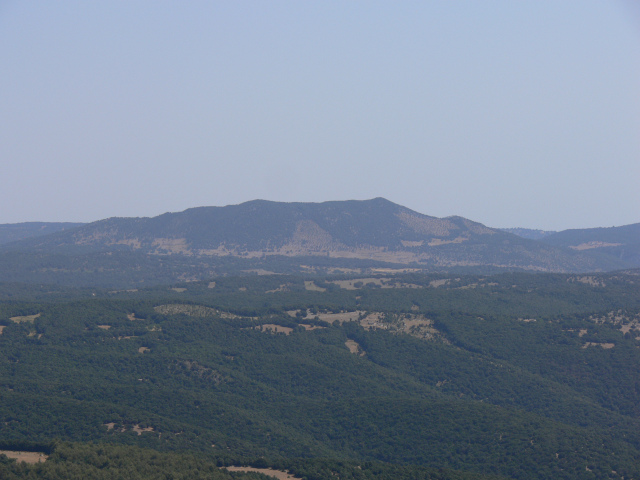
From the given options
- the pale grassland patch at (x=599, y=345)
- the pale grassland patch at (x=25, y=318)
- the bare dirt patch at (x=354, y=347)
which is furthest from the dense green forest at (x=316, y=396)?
the pale grassland patch at (x=25, y=318)

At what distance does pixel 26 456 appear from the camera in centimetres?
8094

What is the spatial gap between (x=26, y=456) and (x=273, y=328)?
382ft

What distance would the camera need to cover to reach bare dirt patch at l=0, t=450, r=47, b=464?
78.6 metres

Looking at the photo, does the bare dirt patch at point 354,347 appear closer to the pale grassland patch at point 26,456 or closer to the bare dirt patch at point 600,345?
the bare dirt patch at point 600,345

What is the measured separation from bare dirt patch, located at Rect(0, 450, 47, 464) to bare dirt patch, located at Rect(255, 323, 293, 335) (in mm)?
109368

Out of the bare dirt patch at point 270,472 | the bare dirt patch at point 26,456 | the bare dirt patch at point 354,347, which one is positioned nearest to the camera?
the bare dirt patch at point 26,456

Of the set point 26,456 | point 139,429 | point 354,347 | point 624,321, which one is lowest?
point 139,429

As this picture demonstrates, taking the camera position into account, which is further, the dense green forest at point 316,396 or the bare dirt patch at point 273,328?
the bare dirt patch at point 273,328

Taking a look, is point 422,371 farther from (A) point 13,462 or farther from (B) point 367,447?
(A) point 13,462

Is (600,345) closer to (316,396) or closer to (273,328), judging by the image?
(316,396)

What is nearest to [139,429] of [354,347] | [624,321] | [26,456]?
[26,456]

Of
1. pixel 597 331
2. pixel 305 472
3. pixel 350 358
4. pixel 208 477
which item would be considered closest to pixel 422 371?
pixel 350 358

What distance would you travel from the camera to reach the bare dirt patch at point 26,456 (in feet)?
258

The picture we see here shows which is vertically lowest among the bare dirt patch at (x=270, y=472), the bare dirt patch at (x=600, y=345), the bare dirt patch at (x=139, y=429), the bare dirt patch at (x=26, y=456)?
the bare dirt patch at (x=139, y=429)
